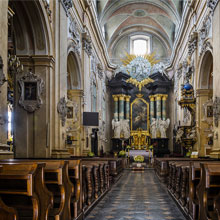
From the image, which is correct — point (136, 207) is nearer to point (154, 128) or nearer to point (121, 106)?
point (154, 128)

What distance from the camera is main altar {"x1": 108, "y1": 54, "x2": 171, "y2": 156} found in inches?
960

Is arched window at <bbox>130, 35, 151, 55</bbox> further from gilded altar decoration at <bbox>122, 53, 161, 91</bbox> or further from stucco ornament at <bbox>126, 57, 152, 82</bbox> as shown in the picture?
stucco ornament at <bbox>126, 57, 152, 82</bbox>

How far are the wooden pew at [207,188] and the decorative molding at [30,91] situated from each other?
19.5ft

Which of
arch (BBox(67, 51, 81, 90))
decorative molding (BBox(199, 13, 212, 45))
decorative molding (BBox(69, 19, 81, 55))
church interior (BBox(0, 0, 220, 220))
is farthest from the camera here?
arch (BBox(67, 51, 81, 90))

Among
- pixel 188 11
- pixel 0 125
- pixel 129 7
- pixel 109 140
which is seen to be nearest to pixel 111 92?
pixel 109 140

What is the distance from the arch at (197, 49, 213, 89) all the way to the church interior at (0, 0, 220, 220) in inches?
1.6

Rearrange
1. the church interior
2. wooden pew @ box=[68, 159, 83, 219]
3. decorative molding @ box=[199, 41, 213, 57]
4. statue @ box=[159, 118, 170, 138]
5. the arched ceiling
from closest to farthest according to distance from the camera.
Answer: the church interior, wooden pew @ box=[68, 159, 83, 219], decorative molding @ box=[199, 41, 213, 57], the arched ceiling, statue @ box=[159, 118, 170, 138]

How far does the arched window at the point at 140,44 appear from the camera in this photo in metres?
26.6

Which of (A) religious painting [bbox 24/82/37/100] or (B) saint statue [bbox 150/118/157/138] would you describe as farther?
(B) saint statue [bbox 150/118/157/138]

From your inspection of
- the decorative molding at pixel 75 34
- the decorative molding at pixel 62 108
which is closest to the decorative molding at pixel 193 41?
the decorative molding at pixel 75 34

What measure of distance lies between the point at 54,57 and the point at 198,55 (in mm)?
6782

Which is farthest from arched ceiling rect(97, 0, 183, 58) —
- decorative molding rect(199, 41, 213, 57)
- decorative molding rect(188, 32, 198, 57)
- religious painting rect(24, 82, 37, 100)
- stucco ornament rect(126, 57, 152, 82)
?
religious painting rect(24, 82, 37, 100)

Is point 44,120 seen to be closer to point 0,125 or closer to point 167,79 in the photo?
point 0,125

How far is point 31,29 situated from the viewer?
900 centimetres
